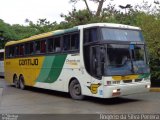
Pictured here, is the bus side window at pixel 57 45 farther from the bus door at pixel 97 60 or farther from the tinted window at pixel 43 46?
the bus door at pixel 97 60

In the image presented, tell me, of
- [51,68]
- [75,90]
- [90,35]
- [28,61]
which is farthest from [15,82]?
[90,35]

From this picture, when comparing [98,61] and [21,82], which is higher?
[98,61]

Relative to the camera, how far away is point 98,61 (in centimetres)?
1373

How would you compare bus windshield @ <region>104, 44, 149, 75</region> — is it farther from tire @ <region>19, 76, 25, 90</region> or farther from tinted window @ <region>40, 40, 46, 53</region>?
tire @ <region>19, 76, 25, 90</region>

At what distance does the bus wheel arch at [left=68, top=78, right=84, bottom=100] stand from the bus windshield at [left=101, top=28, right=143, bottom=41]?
2548 mm

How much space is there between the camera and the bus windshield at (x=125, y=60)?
1366 cm

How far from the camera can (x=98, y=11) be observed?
1385 inches

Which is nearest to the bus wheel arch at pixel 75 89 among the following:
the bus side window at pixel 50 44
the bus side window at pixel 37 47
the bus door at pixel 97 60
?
the bus door at pixel 97 60

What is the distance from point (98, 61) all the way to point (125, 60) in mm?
1105

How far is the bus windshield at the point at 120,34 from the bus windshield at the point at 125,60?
32cm

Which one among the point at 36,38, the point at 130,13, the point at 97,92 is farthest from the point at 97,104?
the point at 130,13

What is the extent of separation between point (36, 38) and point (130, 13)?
17499mm

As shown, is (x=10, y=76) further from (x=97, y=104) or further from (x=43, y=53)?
(x=97, y=104)

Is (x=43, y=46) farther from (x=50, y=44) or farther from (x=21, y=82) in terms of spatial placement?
(x=21, y=82)
